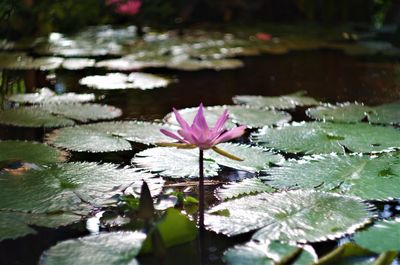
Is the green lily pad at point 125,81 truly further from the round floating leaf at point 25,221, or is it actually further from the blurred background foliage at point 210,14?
the blurred background foliage at point 210,14

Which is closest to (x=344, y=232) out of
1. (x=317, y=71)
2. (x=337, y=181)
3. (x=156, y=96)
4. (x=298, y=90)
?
(x=337, y=181)

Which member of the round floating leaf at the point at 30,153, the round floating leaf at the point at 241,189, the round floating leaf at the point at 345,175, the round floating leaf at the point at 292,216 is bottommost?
the round floating leaf at the point at 292,216

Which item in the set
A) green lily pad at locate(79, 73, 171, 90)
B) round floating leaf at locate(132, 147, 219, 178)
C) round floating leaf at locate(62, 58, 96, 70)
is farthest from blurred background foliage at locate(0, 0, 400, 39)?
round floating leaf at locate(132, 147, 219, 178)

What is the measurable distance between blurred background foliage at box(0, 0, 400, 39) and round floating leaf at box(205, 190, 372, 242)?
289 cm

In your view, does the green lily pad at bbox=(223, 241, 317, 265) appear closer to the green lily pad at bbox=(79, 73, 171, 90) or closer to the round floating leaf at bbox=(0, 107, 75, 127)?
the round floating leaf at bbox=(0, 107, 75, 127)

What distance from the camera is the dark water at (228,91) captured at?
31.8 inches

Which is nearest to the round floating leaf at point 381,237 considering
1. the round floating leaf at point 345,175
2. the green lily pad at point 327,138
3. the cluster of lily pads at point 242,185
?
the cluster of lily pads at point 242,185

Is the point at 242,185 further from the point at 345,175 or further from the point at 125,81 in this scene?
the point at 125,81

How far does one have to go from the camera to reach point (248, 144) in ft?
4.44

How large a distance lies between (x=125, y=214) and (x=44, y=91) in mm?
1177

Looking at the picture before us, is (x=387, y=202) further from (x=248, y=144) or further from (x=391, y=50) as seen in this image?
(x=391, y=50)

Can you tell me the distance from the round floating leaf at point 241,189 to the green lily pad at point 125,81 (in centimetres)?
111

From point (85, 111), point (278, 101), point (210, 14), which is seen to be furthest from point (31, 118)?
point (210, 14)

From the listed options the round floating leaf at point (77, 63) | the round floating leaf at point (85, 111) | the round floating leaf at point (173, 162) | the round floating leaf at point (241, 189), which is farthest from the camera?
the round floating leaf at point (77, 63)
